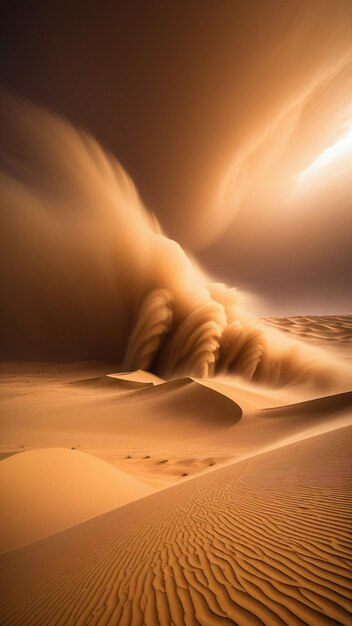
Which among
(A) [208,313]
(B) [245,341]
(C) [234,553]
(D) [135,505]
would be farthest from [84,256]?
(C) [234,553]

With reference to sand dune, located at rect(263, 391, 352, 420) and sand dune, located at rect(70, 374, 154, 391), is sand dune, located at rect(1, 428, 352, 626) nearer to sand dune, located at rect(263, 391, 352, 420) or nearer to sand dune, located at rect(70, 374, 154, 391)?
sand dune, located at rect(263, 391, 352, 420)

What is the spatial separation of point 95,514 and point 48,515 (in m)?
0.77

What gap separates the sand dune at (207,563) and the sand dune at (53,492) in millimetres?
495

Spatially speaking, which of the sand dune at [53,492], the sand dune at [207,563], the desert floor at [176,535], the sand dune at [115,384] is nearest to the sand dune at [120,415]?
the desert floor at [176,535]

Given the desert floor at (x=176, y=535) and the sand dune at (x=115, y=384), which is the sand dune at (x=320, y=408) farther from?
the sand dune at (x=115, y=384)

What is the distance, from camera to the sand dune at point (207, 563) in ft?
5.63

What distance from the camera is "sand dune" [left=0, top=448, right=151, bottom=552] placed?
13.2 ft

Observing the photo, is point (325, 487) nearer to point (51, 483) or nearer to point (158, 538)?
point (158, 538)

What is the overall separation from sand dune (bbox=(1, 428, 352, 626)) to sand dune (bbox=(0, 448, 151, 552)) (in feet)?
1.62

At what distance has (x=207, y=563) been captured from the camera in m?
2.24

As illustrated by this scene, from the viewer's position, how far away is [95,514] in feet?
15.3

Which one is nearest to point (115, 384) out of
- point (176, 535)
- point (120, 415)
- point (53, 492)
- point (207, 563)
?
point (120, 415)

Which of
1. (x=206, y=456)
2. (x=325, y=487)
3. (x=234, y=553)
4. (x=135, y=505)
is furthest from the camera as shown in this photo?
(x=206, y=456)

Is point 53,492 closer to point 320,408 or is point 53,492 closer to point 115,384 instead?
point 320,408
